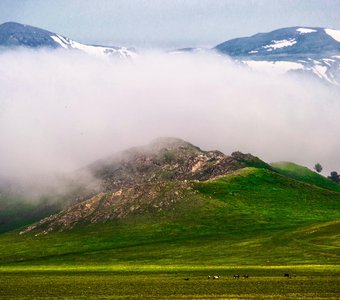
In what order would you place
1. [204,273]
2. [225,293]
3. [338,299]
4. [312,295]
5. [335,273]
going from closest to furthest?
[338,299] → [312,295] → [225,293] → [335,273] → [204,273]

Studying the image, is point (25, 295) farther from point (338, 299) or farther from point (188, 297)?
point (338, 299)

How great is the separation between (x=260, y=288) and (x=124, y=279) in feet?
161

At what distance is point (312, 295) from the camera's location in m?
117

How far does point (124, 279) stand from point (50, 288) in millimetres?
27547

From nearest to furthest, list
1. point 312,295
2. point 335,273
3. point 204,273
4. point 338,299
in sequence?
point 338,299 → point 312,295 → point 335,273 → point 204,273

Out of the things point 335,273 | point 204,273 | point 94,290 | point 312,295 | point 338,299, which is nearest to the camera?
point 338,299

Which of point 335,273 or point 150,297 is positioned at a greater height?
point 150,297

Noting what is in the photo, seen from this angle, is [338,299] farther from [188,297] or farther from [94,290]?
[94,290]

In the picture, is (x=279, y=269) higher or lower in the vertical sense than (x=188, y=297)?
lower

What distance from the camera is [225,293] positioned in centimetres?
12512

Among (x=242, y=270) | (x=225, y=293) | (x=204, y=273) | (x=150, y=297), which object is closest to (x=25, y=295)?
(x=150, y=297)

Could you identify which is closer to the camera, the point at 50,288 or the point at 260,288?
the point at 260,288

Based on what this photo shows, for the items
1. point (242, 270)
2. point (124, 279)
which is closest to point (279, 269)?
point (242, 270)

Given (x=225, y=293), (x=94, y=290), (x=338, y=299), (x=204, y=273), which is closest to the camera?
(x=338, y=299)
